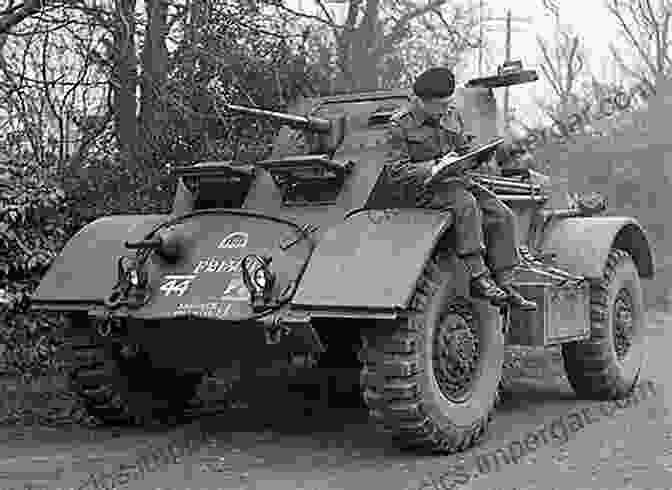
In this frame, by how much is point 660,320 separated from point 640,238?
18.5 ft

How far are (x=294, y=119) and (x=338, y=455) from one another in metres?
2.27

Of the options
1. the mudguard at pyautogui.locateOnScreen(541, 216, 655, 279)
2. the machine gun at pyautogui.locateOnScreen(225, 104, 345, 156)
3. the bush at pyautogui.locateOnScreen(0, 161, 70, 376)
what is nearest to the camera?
the machine gun at pyautogui.locateOnScreen(225, 104, 345, 156)

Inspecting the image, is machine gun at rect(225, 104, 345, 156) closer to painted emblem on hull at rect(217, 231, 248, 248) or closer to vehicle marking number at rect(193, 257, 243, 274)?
painted emblem on hull at rect(217, 231, 248, 248)

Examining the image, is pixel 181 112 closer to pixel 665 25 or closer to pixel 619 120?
pixel 619 120

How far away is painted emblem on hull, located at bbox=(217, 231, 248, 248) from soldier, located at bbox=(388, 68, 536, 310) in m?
0.98

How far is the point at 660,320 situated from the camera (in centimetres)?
1469

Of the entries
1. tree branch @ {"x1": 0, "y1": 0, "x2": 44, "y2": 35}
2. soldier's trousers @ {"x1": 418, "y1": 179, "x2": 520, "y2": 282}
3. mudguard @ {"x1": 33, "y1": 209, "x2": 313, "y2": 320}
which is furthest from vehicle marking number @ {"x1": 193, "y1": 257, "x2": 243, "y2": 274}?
tree branch @ {"x1": 0, "y1": 0, "x2": 44, "y2": 35}

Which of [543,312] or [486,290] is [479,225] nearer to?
[486,290]

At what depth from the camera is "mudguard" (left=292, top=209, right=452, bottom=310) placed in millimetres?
6250

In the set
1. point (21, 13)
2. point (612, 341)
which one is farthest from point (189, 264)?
point (21, 13)

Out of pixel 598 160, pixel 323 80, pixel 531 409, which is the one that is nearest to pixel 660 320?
pixel 323 80

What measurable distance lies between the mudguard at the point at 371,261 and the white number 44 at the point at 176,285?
0.87 m

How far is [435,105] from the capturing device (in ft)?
23.9

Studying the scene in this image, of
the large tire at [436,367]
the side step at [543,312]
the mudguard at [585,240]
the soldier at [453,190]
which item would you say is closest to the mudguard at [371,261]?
the soldier at [453,190]
